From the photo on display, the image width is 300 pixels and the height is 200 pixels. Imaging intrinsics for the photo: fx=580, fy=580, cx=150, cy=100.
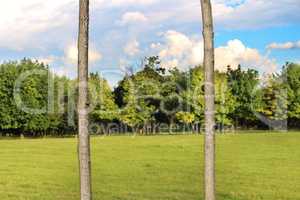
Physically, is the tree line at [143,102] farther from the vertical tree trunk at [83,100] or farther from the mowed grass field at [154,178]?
the vertical tree trunk at [83,100]

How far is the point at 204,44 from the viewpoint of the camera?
833cm

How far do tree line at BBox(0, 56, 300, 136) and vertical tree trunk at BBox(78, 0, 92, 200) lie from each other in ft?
282

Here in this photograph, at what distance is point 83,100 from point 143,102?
310ft

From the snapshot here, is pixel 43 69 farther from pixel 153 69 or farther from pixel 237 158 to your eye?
pixel 237 158

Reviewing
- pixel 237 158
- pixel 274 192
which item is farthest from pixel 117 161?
pixel 274 192

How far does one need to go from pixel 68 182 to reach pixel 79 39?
16768mm

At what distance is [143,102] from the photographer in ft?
336

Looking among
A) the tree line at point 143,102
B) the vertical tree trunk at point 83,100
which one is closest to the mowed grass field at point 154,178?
the vertical tree trunk at point 83,100

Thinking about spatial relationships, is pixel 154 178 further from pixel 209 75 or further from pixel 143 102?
pixel 143 102

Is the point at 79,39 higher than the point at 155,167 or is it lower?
higher

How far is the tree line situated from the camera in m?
97.2

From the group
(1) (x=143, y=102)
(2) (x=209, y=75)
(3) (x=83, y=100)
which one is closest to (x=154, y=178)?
(2) (x=209, y=75)

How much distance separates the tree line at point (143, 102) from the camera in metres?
97.2

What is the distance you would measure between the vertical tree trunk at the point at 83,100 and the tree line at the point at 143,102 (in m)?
86.1
